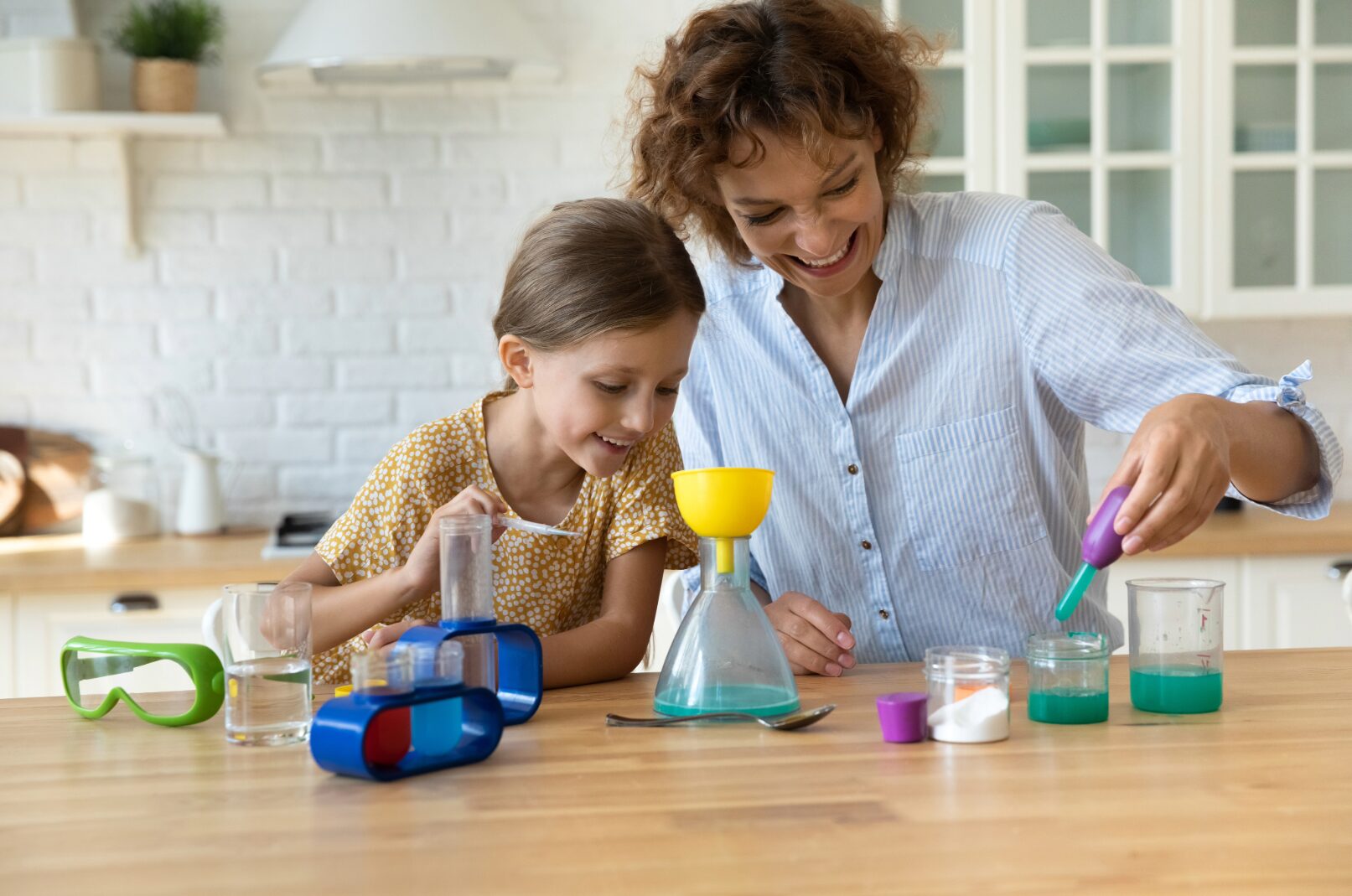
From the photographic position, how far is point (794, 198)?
5.03 feet

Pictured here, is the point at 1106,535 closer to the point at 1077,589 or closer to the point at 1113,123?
the point at 1077,589

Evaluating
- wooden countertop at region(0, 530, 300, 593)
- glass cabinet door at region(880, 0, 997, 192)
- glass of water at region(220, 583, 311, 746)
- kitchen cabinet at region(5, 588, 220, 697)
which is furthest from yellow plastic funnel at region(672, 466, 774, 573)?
glass cabinet door at region(880, 0, 997, 192)

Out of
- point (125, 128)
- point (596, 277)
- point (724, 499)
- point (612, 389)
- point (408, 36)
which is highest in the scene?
point (408, 36)

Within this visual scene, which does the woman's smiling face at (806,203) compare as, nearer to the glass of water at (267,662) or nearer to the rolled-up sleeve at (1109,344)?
the rolled-up sleeve at (1109,344)

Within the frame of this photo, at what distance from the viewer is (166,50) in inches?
Result: 122

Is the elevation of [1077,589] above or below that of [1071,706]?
above

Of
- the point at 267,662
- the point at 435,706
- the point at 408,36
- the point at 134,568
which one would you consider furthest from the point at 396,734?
the point at 408,36

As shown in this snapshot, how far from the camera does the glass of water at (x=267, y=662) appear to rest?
1.16 meters

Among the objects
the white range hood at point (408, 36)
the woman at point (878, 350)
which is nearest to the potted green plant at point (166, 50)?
the white range hood at point (408, 36)

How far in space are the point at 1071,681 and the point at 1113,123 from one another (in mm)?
2131

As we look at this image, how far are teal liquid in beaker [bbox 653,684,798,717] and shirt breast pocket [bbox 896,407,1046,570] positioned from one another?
55 cm

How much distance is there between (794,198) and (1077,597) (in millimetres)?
573

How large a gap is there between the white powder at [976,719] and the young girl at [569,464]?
0.44m

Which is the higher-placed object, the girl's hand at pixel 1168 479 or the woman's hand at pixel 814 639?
the girl's hand at pixel 1168 479
